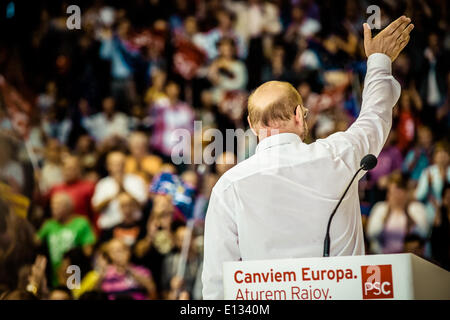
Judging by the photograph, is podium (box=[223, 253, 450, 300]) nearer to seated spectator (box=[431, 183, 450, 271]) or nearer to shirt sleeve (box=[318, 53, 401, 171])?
shirt sleeve (box=[318, 53, 401, 171])

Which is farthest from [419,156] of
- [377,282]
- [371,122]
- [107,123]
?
[377,282]

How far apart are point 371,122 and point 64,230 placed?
13.3ft

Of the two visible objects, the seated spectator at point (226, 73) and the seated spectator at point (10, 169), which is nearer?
the seated spectator at point (10, 169)

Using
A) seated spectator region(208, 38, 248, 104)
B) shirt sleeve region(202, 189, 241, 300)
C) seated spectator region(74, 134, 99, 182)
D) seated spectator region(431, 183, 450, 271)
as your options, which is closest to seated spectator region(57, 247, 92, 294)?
seated spectator region(74, 134, 99, 182)

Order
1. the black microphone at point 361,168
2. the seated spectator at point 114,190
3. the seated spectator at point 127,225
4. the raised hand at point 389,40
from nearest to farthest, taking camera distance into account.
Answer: the black microphone at point 361,168 → the raised hand at point 389,40 → the seated spectator at point 127,225 → the seated spectator at point 114,190

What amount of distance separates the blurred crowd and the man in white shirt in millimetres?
2848

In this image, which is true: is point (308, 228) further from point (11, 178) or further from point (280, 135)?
point (11, 178)

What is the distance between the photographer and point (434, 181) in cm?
569

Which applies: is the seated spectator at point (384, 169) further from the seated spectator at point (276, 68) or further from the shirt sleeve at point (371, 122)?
the shirt sleeve at point (371, 122)

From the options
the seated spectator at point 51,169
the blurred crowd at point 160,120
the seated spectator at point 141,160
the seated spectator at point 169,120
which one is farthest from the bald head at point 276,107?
the seated spectator at point 51,169

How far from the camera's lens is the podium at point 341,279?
4.90 ft

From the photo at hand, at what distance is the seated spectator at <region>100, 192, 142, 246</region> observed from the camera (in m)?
5.56
